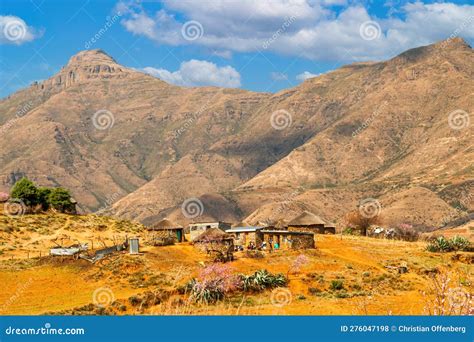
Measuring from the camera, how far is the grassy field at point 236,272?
32.3 m

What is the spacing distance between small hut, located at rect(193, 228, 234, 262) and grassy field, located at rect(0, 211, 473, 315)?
0.73 m

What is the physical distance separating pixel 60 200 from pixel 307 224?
2574 centimetres

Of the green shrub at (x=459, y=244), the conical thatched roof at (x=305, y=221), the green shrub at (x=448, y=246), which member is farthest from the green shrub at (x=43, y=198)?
the green shrub at (x=459, y=244)

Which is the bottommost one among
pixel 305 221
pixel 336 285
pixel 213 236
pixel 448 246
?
pixel 336 285

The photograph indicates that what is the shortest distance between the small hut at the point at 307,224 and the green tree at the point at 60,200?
23.4 meters

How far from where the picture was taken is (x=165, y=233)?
54406mm

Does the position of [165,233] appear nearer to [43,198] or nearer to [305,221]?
[305,221]

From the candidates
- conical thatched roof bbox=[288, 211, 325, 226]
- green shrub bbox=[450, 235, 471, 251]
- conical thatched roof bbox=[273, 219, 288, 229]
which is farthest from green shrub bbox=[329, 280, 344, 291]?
conical thatched roof bbox=[273, 219, 288, 229]

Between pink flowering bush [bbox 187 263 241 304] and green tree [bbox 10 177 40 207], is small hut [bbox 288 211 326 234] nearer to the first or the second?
pink flowering bush [bbox 187 263 241 304]

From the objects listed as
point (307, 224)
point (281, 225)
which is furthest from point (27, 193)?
point (307, 224)

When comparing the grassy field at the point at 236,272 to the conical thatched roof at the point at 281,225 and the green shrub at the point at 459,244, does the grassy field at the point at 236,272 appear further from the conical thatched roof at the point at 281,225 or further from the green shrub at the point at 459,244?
the conical thatched roof at the point at 281,225

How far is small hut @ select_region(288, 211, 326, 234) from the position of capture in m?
62.4
